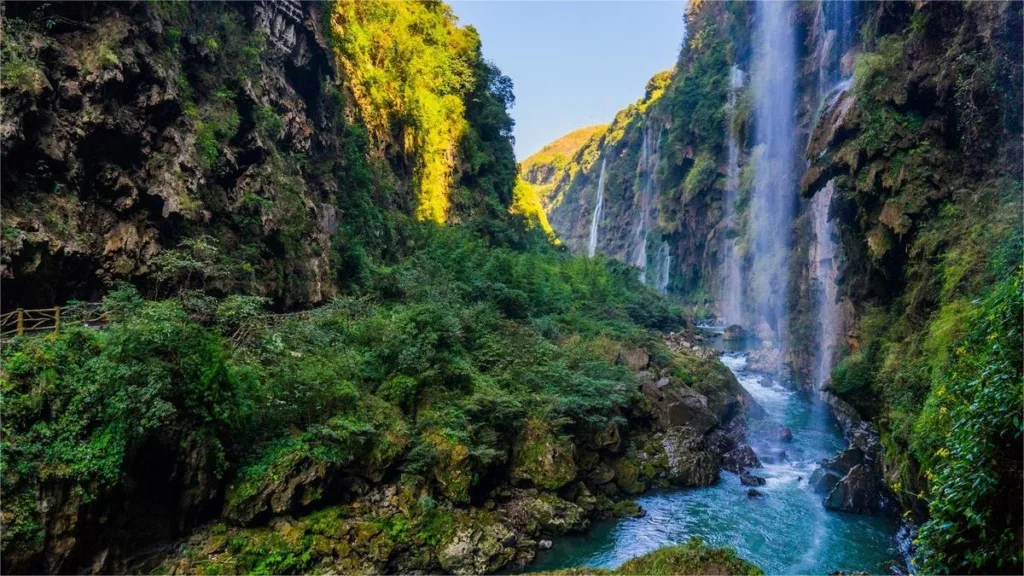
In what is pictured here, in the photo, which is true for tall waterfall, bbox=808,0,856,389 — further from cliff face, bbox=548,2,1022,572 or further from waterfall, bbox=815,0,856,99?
cliff face, bbox=548,2,1022,572

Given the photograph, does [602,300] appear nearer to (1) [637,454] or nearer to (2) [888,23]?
(1) [637,454]

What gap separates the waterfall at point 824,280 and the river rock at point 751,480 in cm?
1038

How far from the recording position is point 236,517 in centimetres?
1117

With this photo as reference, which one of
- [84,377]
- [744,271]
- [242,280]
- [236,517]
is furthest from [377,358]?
[744,271]

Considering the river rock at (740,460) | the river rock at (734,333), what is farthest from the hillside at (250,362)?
the river rock at (734,333)

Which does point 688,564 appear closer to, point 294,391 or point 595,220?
point 294,391

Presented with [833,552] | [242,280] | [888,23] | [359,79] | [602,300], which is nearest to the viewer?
[833,552]

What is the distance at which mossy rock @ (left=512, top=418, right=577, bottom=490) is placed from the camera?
15430 mm

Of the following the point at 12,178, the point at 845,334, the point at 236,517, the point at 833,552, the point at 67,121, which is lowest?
the point at 833,552

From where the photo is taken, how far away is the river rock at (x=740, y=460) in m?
19.4

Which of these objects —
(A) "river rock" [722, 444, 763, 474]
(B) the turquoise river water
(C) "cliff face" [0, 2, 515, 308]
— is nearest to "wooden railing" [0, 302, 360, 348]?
(C) "cliff face" [0, 2, 515, 308]

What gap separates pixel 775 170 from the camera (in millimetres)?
39906

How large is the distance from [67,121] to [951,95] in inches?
886

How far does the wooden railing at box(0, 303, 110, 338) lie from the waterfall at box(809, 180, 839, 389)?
90.4ft
